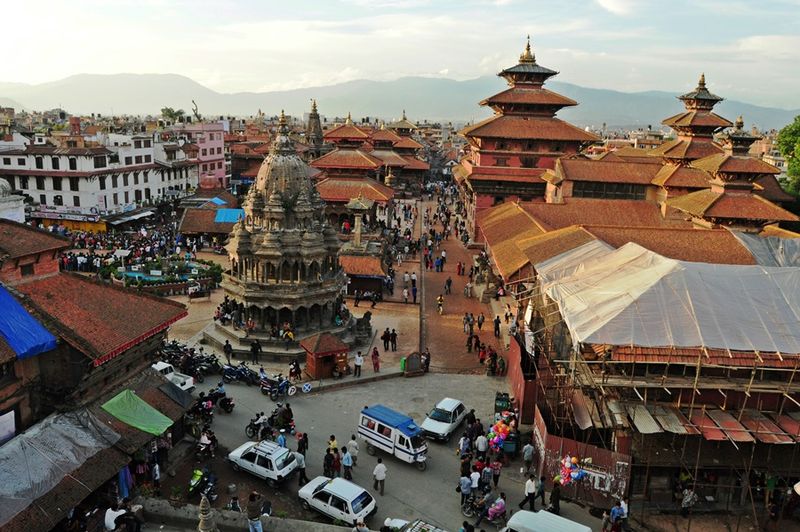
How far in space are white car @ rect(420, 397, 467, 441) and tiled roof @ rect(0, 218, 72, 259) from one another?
12070 millimetres

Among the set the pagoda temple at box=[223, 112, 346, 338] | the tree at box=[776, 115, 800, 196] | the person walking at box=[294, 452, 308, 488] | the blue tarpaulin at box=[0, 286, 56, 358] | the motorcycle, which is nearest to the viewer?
the blue tarpaulin at box=[0, 286, 56, 358]

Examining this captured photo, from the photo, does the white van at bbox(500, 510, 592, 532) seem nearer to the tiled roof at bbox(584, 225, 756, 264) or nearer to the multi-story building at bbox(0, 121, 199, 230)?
the tiled roof at bbox(584, 225, 756, 264)

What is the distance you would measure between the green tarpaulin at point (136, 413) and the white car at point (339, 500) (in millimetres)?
4308

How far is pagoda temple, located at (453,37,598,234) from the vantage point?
155ft

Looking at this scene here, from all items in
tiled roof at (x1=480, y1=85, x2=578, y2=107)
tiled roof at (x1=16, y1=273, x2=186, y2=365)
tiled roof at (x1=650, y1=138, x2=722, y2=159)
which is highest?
tiled roof at (x1=480, y1=85, x2=578, y2=107)

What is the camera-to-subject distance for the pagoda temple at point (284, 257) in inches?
1101

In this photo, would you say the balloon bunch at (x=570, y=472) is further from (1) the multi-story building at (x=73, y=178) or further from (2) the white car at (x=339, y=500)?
(1) the multi-story building at (x=73, y=178)

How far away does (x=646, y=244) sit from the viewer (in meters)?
23.2

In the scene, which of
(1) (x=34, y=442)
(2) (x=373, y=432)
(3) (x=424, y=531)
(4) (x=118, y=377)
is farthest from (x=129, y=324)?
(3) (x=424, y=531)

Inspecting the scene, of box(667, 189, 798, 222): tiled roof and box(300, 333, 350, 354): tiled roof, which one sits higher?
box(667, 189, 798, 222): tiled roof

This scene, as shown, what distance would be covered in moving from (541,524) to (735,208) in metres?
18.3

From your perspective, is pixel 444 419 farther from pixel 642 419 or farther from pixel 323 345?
pixel 642 419

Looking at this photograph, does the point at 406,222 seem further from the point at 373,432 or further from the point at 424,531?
the point at 424,531

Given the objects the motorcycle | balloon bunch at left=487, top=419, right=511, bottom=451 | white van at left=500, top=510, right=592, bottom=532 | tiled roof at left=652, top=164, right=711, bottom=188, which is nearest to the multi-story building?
the motorcycle
